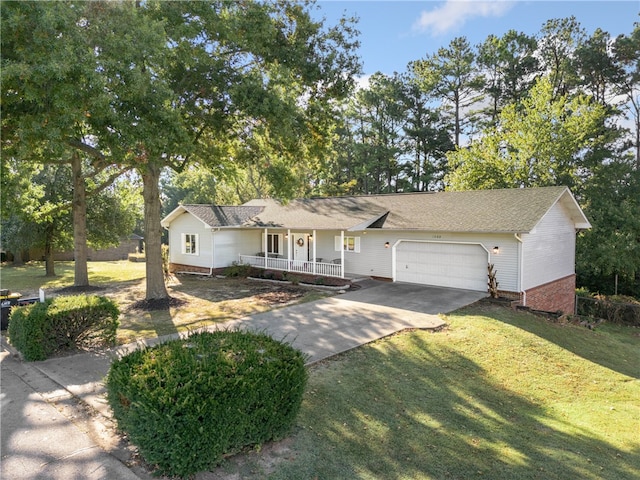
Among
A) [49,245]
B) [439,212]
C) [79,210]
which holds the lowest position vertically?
[49,245]

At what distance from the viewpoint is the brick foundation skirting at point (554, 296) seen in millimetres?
15686

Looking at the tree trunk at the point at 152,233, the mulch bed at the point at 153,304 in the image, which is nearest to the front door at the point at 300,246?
the mulch bed at the point at 153,304

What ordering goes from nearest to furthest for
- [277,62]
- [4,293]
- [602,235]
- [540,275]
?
[4,293]
[277,62]
[540,275]
[602,235]

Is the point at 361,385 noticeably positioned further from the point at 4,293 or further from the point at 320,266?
the point at 320,266

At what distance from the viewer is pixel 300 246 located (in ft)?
73.1

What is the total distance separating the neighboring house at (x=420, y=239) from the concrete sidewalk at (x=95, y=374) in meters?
1.80

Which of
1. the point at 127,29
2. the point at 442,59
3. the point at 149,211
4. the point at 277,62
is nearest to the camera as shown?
the point at 127,29

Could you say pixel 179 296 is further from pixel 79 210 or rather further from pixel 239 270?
pixel 79 210

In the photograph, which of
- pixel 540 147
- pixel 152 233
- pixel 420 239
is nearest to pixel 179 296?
pixel 152 233

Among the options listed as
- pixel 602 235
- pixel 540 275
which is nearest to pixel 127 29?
pixel 540 275

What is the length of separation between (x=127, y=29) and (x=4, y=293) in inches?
318

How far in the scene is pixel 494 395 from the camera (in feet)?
24.1

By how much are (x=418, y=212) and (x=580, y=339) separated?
340 inches

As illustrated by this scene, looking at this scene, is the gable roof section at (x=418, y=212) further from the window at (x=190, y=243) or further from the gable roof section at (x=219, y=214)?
the window at (x=190, y=243)
